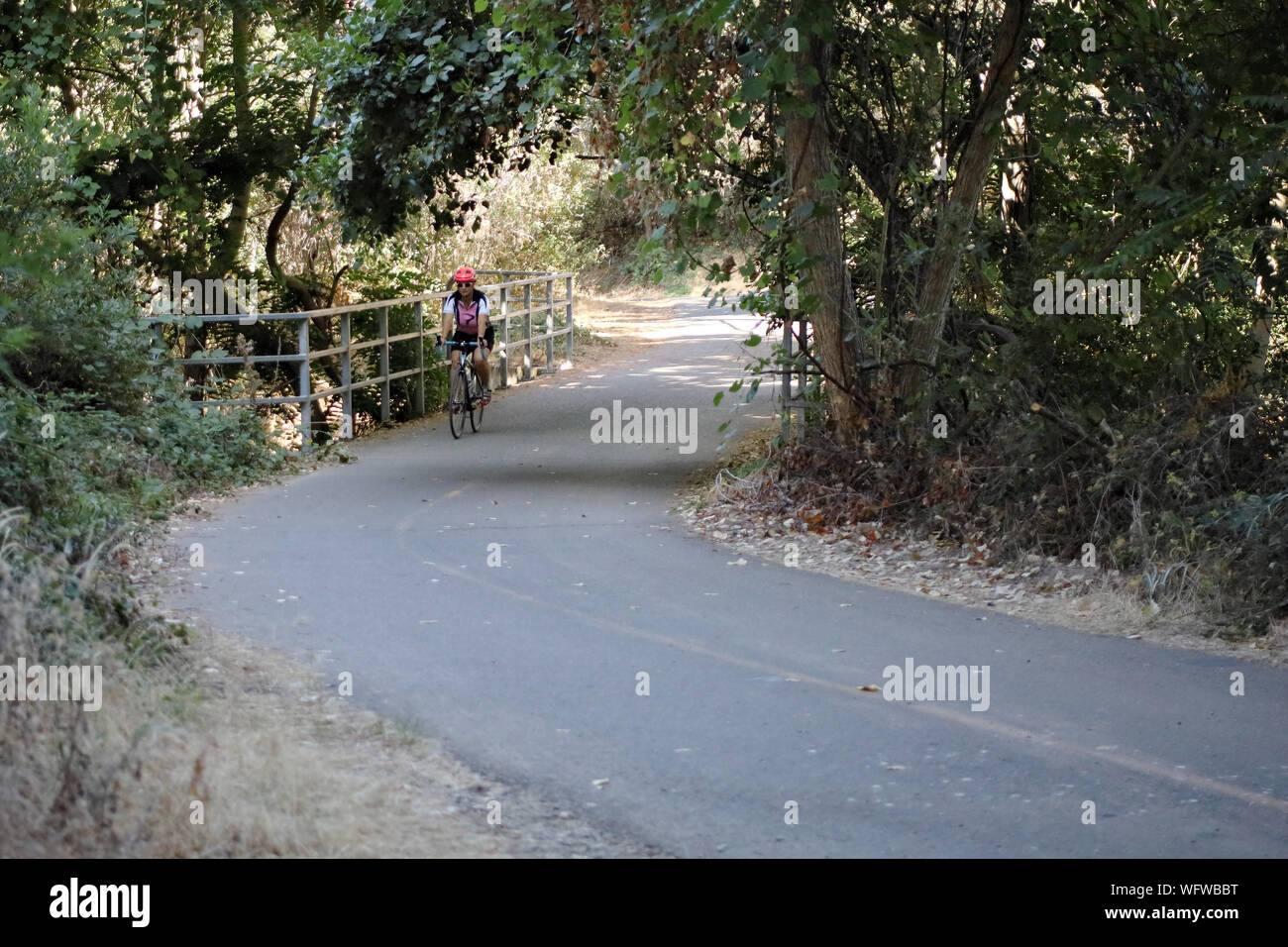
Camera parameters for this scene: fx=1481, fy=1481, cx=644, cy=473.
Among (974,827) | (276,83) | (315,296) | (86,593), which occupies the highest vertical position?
(276,83)

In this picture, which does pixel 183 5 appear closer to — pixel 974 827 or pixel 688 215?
pixel 688 215

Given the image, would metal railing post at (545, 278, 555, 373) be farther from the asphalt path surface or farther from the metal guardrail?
the asphalt path surface

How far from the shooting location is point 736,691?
7434 millimetres

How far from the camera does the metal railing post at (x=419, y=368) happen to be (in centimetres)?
2059

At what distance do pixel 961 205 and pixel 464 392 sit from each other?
8.07m

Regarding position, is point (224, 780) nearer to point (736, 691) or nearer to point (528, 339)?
point (736, 691)

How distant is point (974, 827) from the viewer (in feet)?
18.3

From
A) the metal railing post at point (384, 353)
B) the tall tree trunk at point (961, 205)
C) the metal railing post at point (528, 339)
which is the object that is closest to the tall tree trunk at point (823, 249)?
the tall tree trunk at point (961, 205)

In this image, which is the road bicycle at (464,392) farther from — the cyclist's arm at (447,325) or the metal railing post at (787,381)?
the metal railing post at (787,381)

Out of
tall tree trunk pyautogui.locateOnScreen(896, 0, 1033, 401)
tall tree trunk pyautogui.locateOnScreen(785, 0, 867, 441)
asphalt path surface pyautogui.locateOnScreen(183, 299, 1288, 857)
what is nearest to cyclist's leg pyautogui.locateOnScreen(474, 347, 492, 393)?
asphalt path surface pyautogui.locateOnScreen(183, 299, 1288, 857)

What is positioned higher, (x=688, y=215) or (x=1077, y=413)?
(x=688, y=215)

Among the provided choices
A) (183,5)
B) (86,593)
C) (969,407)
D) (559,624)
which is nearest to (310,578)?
(559,624)

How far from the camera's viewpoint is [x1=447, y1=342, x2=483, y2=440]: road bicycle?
59.4 feet
